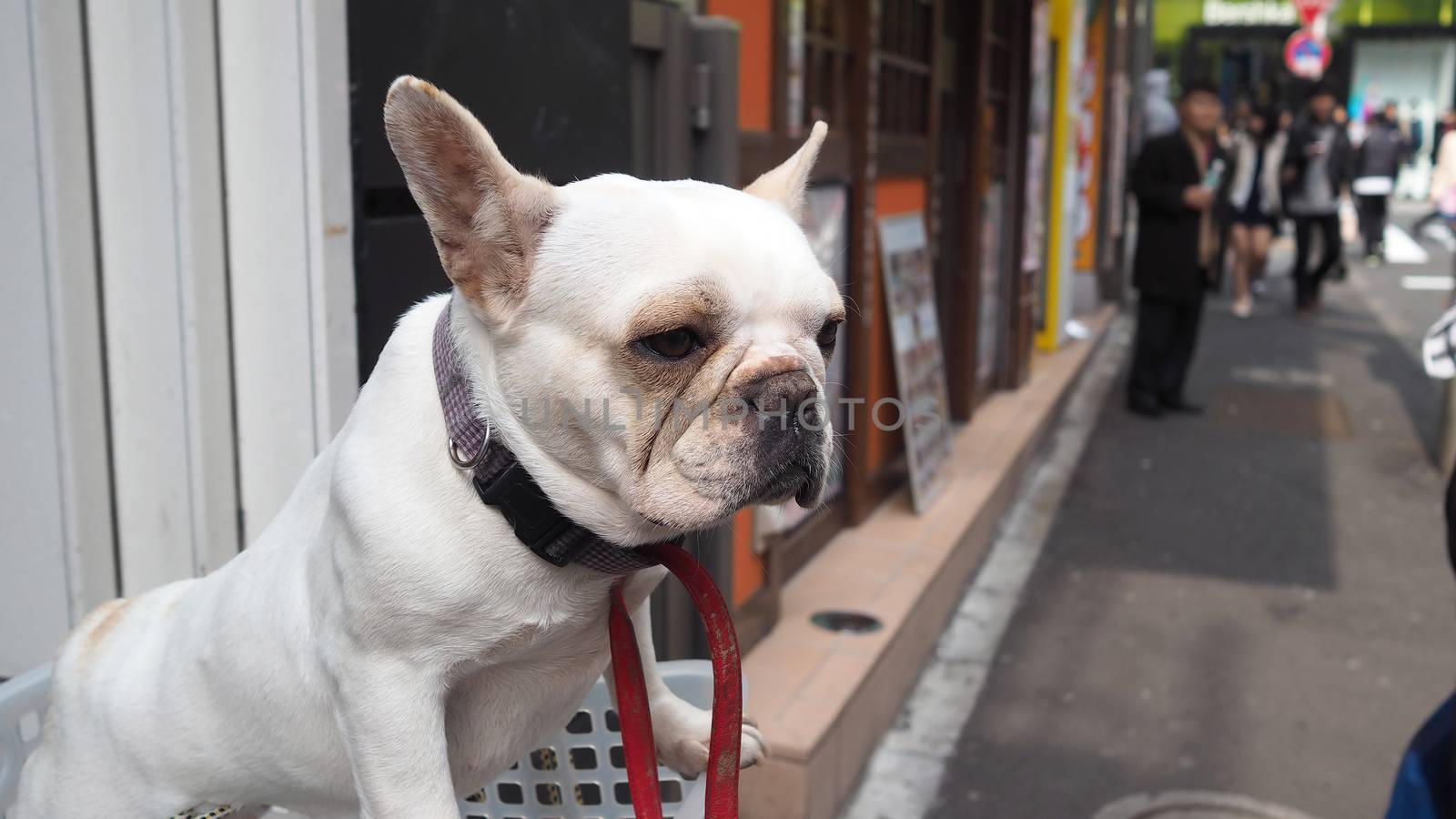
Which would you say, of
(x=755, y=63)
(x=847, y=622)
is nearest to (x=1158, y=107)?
(x=755, y=63)

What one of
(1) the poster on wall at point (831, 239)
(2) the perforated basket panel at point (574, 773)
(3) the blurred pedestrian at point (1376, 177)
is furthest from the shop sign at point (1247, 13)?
(2) the perforated basket panel at point (574, 773)

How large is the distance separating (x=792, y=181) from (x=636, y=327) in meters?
0.46

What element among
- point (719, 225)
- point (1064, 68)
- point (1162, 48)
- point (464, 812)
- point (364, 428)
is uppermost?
point (1162, 48)

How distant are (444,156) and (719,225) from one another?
0.31 meters

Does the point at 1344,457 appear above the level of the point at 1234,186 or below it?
below

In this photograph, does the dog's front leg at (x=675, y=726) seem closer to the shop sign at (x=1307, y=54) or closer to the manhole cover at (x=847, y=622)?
the manhole cover at (x=847, y=622)

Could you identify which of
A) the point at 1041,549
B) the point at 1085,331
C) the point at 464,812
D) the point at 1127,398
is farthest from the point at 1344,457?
the point at 464,812

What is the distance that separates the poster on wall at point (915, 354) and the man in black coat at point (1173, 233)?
8.07ft

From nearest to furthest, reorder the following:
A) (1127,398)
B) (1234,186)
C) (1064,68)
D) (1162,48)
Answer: (1127,398) → (1064,68) → (1234,186) → (1162,48)

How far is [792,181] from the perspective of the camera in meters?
1.66

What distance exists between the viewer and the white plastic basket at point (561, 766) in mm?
1867

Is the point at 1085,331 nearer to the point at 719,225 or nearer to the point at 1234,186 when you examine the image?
the point at 1234,186

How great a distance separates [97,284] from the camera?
6.89ft

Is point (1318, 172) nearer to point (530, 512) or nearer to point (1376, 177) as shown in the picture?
point (1376, 177)
